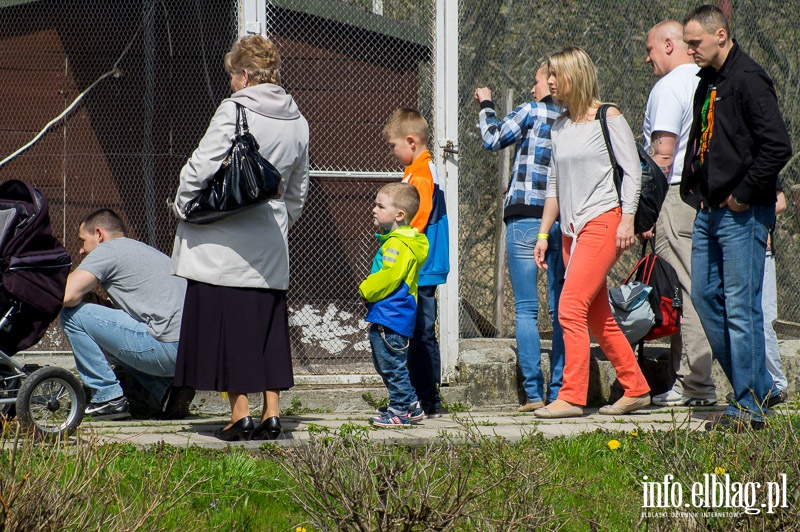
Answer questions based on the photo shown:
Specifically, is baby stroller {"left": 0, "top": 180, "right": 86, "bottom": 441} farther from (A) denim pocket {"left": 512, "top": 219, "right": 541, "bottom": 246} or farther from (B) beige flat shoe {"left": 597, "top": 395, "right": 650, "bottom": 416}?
(B) beige flat shoe {"left": 597, "top": 395, "right": 650, "bottom": 416}

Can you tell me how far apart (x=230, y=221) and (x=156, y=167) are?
9.10ft

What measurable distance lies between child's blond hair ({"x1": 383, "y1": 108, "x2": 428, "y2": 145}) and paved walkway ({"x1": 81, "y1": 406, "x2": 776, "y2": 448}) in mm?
1586

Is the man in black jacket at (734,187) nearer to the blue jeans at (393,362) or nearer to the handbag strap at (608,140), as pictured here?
the handbag strap at (608,140)

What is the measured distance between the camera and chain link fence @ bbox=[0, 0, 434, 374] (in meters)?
6.86

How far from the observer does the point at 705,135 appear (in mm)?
5059

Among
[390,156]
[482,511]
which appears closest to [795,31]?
[390,156]

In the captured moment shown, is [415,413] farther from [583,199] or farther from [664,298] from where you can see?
[664,298]

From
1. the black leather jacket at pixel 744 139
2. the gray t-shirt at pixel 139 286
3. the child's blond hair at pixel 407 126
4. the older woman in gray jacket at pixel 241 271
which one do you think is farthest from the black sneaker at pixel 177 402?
the black leather jacket at pixel 744 139

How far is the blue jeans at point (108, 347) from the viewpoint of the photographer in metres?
5.77

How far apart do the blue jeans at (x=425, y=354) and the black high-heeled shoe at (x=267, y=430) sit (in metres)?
1.22

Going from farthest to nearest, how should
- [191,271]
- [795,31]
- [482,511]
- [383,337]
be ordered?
[795,31] → [383,337] → [191,271] → [482,511]

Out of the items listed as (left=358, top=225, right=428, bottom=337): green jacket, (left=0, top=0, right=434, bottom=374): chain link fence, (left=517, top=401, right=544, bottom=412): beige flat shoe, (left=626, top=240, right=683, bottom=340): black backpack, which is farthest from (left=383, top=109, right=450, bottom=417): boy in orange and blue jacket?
(left=626, top=240, right=683, bottom=340): black backpack

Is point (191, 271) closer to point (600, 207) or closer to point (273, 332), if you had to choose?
point (273, 332)

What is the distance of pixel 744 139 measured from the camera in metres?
4.85
